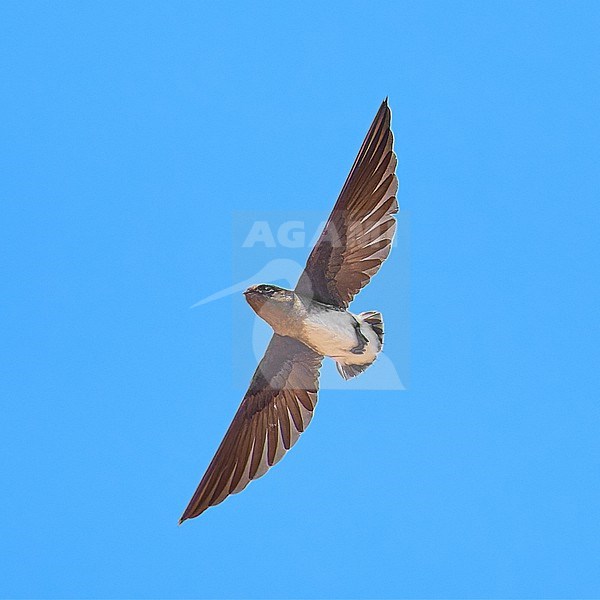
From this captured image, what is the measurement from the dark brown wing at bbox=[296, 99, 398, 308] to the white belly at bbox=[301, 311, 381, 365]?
16 centimetres

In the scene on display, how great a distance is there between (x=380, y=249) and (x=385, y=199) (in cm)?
36

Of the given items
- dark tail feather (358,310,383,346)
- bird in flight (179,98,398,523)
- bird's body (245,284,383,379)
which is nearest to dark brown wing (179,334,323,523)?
bird in flight (179,98,398,523)

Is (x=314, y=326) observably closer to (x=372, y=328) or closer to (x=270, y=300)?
(x=270, y=300)

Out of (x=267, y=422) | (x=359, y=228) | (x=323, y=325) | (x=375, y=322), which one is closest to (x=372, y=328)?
(x=375, y=322)

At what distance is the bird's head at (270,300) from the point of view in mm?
7766

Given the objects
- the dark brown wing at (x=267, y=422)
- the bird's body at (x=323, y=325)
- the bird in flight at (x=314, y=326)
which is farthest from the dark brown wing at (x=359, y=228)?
the dark brown wing at (x=267, y=422)

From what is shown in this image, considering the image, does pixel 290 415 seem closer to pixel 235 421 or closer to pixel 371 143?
pixel 235 421

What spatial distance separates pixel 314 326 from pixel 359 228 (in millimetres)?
749

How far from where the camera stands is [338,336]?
798 cm

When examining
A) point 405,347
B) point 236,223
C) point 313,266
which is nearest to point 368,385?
point 405,347

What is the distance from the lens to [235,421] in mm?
8531

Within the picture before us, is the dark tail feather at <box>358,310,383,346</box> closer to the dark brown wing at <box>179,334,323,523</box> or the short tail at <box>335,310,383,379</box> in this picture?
the short tail at <box>335,310,383,379</box>

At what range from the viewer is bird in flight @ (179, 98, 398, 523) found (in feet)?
25.7

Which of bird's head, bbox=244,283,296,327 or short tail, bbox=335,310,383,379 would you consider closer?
bird's head, bbox=244,283,296,327
